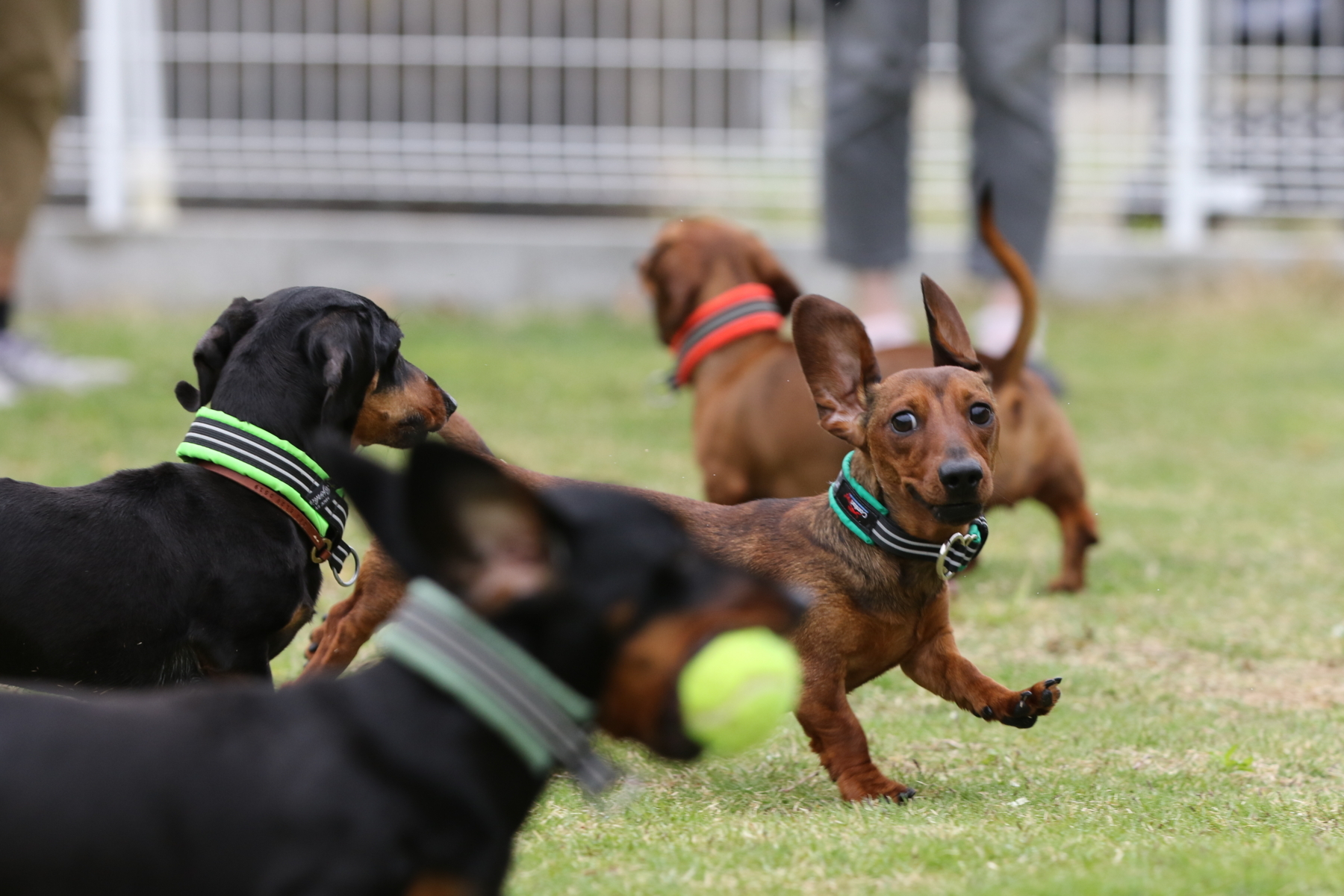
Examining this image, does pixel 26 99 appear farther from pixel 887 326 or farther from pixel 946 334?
pixel 946 334

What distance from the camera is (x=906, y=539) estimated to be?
3217 mm

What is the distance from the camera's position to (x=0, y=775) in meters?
1.93

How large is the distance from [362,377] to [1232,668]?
250cm

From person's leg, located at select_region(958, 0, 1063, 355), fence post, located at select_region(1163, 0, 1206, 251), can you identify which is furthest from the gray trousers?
fence post, located at select_region(1163, 0, 1206, 251)

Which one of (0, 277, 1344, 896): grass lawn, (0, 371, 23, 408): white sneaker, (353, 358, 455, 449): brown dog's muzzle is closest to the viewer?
(0, 277, 1344, 896): grass lawn

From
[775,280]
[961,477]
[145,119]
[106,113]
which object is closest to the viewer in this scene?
[961,477]

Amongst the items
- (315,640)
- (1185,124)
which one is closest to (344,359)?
(315,640)

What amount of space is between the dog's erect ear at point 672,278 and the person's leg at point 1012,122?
5.72 feet

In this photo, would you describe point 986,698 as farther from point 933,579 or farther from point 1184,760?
point 1184,760

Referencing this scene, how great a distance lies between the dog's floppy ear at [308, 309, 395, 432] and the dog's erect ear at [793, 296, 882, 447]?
0.92 meters

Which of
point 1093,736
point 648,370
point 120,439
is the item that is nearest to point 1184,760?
point 1093,736

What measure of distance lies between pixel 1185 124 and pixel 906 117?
18.7 ft

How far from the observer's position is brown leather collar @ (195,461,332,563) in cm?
327

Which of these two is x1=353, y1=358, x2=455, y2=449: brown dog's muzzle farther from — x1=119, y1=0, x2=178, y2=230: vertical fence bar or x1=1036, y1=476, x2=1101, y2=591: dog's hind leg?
x1=119, y1=0, x2=178, y2=230: vertical fence bar
